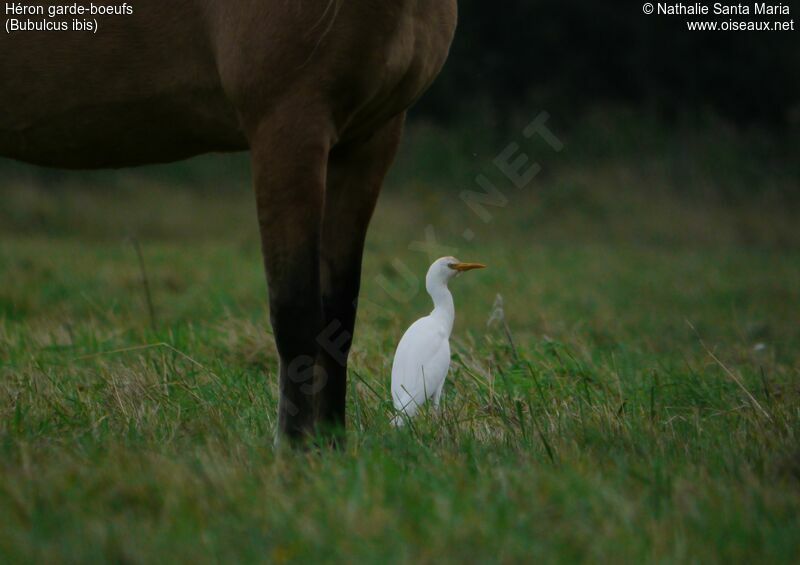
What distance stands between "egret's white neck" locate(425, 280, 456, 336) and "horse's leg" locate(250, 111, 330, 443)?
4.43ft

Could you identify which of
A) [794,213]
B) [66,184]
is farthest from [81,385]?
[794,213]

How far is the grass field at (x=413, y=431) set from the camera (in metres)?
2.05

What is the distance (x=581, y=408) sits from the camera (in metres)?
3.18

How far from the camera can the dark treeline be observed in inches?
598

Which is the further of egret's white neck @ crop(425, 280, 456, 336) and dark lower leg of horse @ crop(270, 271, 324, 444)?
egret's white neck @ crop(425, 280, 456, 336)

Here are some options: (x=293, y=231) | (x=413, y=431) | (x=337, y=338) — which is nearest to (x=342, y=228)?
(x=337, y=338)

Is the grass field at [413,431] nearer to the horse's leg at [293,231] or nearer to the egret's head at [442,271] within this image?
the horse's leg at [293,231]

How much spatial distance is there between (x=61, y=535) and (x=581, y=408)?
1.62 meters

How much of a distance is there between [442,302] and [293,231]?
1.57 metres

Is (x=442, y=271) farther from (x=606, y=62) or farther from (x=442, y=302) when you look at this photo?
(x=606, y=62)

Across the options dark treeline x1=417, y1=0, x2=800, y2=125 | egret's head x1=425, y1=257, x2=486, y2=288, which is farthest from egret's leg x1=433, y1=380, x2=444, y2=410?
dark treeline x1=417, y1=0, x2=800, y2=125

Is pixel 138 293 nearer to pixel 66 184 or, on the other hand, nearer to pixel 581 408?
pixel 581 408

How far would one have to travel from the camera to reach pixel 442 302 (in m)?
4.13

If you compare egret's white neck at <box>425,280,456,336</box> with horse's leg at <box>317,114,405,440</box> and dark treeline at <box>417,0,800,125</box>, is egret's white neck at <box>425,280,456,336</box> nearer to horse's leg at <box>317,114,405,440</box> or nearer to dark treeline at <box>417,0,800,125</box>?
horse's leg at <box>317,114,405,440</box>
